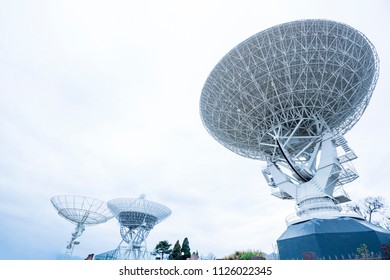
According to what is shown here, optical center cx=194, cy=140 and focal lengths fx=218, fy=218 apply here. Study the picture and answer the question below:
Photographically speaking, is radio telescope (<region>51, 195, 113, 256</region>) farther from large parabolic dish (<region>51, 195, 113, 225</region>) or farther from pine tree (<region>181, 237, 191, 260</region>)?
pine tree (<region>181, 237, 191, 260</region>)

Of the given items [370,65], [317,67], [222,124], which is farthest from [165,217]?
[370,65]

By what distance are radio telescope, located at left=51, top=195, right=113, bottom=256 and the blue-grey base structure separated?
33.3 m

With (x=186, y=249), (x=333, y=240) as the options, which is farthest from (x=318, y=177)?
(x=186, y=249)

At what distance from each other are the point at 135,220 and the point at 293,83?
122 ft

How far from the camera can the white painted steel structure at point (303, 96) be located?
22656mm

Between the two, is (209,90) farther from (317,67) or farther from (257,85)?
(317,67)

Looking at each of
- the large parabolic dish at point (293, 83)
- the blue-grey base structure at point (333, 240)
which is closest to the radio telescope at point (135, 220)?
the large parabolic dish at point (293, 83)

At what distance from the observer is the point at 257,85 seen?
24969 mm

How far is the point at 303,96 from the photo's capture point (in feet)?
82.3

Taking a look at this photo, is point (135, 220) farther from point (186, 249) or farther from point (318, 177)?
point (318, 177)

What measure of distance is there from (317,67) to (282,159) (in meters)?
11.0

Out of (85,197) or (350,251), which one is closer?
(350,251)

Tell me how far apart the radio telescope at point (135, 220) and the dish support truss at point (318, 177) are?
25827 mm

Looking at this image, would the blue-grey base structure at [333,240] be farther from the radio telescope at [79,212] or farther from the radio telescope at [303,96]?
the radio telescope at [79,212]
